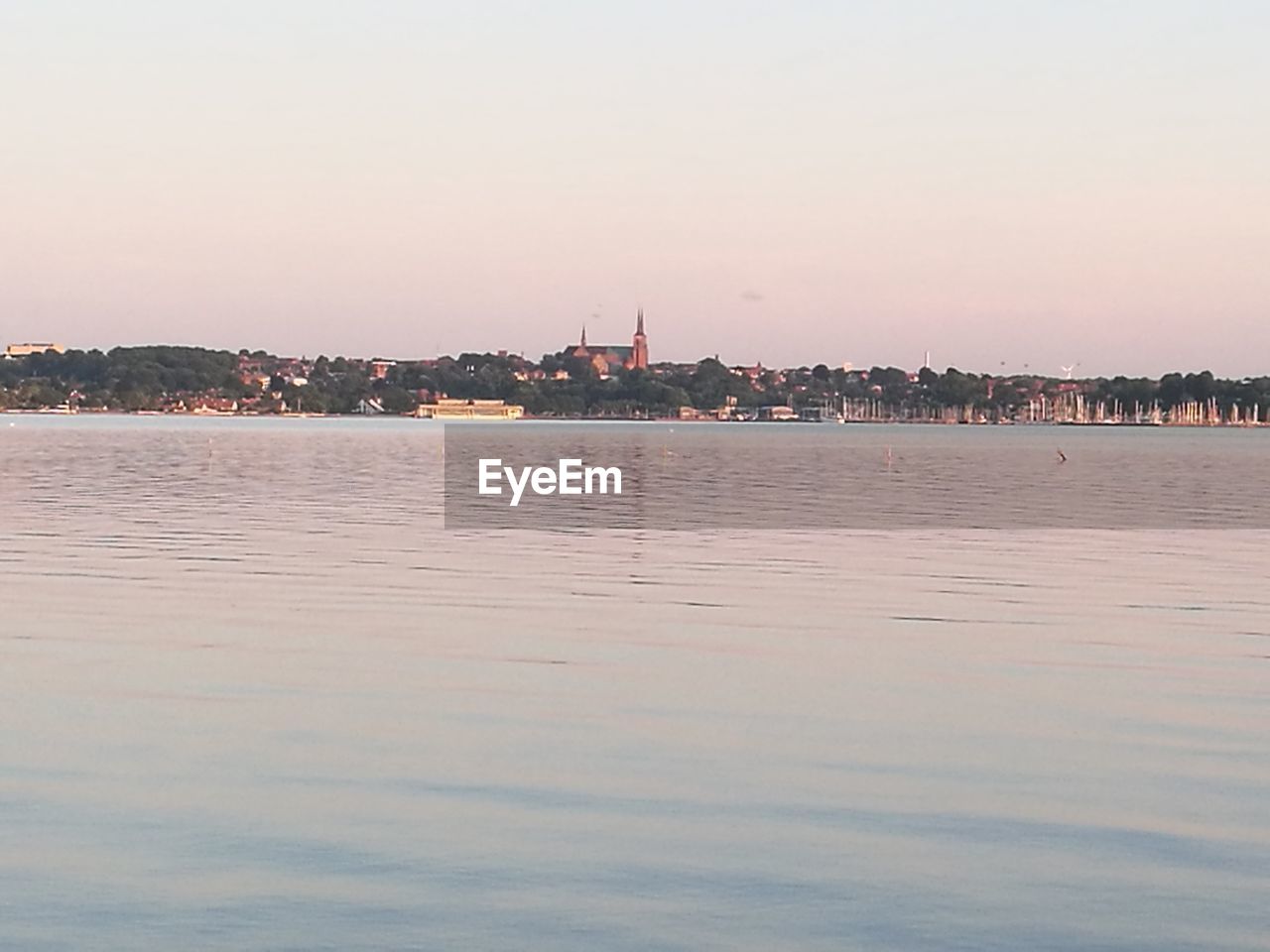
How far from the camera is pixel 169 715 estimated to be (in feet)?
65.8

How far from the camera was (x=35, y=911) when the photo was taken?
12859 millimetres

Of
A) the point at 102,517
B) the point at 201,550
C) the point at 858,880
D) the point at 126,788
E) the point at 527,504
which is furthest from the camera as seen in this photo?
the point at 527,504

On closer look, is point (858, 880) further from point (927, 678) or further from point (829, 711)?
point (927, 678)

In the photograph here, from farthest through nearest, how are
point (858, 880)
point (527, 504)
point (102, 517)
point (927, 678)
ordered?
point (527, 504), point (102, 517), point (927, 678), point (858, 880)

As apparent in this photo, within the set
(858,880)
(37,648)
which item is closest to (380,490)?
(37,648)

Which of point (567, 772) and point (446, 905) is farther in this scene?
point (567, 772)

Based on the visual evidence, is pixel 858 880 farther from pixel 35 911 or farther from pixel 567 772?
pixel 35 911

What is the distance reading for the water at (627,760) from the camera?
13.1 m

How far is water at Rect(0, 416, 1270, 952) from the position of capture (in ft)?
42.9

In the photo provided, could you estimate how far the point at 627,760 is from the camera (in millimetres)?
18172

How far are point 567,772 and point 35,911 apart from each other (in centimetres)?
565

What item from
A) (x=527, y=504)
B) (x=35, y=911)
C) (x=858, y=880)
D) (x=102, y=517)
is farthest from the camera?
(x=527, y=504)

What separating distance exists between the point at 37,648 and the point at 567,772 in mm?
9859

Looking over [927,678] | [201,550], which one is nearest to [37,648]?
[927,678]
